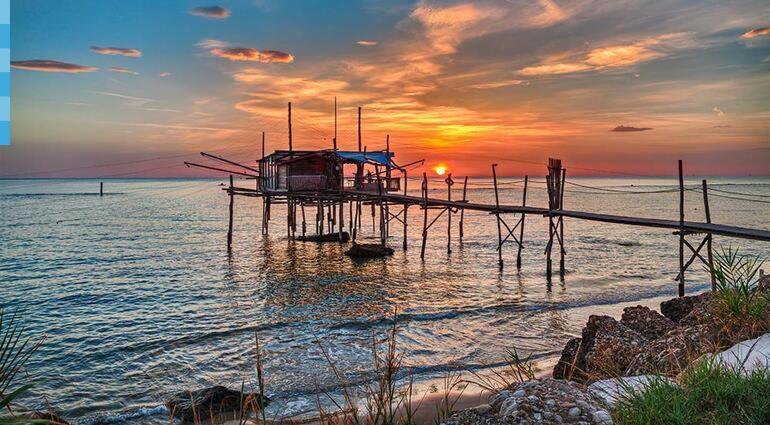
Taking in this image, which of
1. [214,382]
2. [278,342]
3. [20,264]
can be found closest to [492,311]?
[278,342]

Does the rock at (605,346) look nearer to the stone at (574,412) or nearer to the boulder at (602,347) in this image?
the boulder at (602,347)

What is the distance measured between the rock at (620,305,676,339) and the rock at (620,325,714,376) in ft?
3.03

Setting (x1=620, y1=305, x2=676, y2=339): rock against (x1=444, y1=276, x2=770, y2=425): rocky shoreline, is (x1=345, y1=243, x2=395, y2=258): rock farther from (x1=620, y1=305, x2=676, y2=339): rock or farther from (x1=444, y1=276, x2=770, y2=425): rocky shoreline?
(x1=620, y1=305, x2=676, y2=339): rock

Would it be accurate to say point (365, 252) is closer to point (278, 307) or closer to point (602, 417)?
point (278, 307)

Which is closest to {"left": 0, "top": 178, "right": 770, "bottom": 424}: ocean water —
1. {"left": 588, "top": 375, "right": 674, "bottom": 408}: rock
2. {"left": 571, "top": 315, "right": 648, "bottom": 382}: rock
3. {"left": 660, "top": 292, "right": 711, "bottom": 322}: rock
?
{"left": 588, "top": 375, "right": 674, "bottom": 408}: rock

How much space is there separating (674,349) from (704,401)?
8.49ft

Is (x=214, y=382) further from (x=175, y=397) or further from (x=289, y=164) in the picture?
(x=289, y=164)

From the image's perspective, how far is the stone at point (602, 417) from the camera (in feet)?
13.6

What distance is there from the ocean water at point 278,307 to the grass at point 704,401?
224 cm

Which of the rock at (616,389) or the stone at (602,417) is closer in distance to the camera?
the stone at (602,417)

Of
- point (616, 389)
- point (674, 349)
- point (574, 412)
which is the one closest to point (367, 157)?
point (674, 349)

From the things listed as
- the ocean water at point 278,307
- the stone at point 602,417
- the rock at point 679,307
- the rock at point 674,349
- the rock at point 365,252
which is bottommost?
the ocean water at point 278,307

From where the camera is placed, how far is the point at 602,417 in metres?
4.22

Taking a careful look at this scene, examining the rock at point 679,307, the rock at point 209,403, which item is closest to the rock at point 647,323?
the rock at point 679,307
